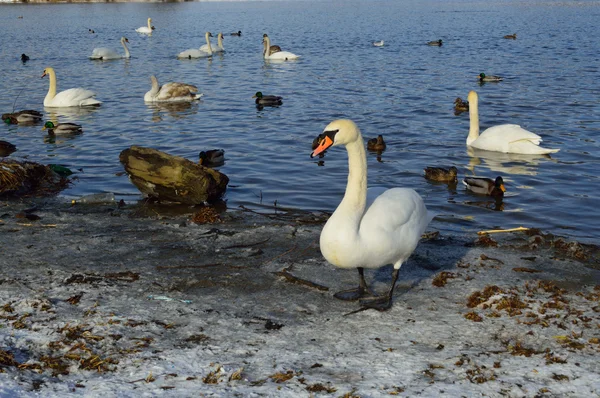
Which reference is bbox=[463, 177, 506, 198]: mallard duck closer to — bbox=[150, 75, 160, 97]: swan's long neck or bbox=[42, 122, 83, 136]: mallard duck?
bbox=[42, 122, 83, 136]: mallard duck

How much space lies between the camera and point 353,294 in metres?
6.86

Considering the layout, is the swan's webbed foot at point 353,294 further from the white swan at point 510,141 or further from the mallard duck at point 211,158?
the white swan at point 510,141

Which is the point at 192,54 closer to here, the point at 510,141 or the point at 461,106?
the point at 461,106

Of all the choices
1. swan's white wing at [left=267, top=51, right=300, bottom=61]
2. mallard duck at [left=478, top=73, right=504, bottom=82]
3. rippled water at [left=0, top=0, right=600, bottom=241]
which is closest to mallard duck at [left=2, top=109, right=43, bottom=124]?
rippled water at [left=0, top=0, right=600, bottom=241]

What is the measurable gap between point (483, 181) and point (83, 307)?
7.80 meters

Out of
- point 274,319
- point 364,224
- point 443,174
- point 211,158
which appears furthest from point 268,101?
point 274,319

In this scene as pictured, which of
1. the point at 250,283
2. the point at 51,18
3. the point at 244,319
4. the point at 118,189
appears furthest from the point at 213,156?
the point at 51,18

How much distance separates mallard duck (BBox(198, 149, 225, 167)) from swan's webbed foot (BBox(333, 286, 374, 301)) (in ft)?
24.7

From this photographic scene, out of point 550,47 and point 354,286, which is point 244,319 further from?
point 550,47

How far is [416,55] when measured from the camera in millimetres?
34625

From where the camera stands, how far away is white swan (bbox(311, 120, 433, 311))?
6266 mm

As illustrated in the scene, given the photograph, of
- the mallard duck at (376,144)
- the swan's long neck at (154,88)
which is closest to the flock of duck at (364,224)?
the mallard duck at (376,144)

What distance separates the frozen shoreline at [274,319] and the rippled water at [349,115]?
2843mm

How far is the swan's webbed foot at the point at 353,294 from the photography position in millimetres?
6804
